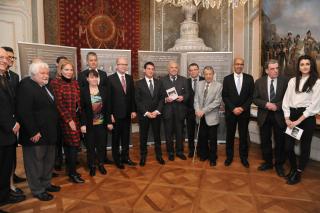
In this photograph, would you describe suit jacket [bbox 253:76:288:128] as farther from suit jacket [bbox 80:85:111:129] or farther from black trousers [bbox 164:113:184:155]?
suit jacket [bbox 80:85:111:129]

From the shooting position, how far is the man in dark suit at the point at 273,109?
3.35 metres

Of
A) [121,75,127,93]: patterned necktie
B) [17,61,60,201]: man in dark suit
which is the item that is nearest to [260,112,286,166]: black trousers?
[121,75,127,93]: patterned necktie

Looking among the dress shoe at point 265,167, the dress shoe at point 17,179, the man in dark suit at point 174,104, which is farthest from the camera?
the man in dark suit at point 174,104

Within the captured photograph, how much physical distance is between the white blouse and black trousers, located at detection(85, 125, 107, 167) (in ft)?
7.13

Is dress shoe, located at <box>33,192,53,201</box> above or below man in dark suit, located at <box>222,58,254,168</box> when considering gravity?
below

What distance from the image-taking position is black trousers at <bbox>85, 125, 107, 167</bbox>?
11.0ft

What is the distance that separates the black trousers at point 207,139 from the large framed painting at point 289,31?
1744mm

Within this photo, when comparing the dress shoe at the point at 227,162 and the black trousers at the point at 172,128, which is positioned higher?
the black trousers at the point at 172,128

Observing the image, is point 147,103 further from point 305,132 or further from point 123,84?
point 305,132

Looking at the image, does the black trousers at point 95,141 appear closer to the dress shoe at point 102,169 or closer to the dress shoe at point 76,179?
the dress shoe at point 102,169

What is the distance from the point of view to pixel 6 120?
2.41 metres

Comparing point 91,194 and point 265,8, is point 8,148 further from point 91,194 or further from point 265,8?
point 265,8

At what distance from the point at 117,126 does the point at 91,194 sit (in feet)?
3.38

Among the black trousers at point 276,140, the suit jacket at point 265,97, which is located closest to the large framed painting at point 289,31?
the suit jacket at point 265,97
